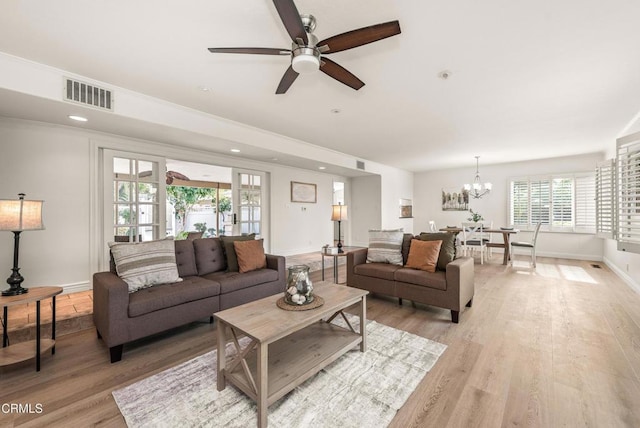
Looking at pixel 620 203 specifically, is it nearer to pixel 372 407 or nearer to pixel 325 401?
pixel 372 407

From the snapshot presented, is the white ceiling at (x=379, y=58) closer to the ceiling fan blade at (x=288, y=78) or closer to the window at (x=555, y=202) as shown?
the ceiling fan blade at (x=288, y=78)

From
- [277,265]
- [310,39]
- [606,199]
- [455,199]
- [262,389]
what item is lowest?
[262,389]

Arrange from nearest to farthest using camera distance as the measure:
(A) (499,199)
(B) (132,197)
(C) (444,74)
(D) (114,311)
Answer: (D) (114,311) < (C) (444,74) < (B) (132,197) < (A) (499,199)

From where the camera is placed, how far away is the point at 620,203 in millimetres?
3041

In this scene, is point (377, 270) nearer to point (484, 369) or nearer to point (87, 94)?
point (484, 369)

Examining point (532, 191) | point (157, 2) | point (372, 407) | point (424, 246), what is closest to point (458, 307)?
point (424, 246)

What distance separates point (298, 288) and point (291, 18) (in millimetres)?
1759

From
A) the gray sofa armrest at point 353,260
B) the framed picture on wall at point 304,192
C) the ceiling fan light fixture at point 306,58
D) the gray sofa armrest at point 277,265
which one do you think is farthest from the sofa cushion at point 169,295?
the framed picture on wall at point 304,192

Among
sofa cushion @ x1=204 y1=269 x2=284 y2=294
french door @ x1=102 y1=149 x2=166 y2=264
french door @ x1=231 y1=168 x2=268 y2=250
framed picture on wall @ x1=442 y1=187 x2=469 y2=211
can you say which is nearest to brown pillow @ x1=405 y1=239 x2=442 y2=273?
sofa cushion @ x1=204 y1=269 x2=284 y2=294

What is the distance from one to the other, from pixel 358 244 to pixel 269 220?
3.29 metres

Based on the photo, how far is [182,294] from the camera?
2545 millimetres

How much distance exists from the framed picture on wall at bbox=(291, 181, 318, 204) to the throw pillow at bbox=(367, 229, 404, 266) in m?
2.95

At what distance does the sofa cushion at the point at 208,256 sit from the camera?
3.29 m

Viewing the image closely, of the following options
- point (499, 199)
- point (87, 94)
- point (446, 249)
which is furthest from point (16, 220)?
point (499, 199)
